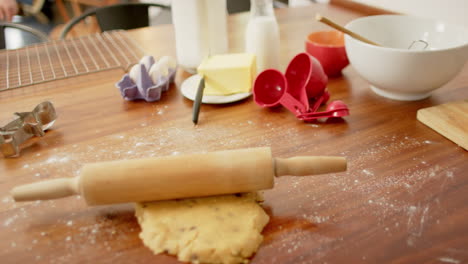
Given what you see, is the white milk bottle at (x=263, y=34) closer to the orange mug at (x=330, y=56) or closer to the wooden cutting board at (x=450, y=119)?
the orange mug at (x=330, y=56)

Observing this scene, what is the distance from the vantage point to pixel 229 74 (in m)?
0.93

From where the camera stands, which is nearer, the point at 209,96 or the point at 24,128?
the point at 24,128

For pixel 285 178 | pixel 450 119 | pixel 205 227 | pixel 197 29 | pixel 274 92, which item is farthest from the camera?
pixel 197 29

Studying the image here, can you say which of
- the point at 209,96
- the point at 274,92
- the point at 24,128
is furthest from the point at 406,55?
the point at 24,128

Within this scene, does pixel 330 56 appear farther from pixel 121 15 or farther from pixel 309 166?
pixel 121 15

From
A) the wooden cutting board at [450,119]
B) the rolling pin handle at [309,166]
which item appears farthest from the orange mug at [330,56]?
the rolling pin handle at [309,166]

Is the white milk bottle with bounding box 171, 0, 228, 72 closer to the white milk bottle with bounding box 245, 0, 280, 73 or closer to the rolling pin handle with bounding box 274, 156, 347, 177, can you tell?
the white milk bottle with bounding box 245, 0, 280, 73

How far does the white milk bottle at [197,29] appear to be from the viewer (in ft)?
3.41

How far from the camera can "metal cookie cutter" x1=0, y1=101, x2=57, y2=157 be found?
0.77m

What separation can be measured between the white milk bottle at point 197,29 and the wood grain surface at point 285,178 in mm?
84

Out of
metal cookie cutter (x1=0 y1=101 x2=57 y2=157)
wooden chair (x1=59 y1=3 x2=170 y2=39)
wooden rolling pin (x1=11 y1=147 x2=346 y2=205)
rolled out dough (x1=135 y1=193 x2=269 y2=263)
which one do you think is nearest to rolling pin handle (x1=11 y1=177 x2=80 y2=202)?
wooden rolling pin (x1=11 y1=147 x2=346 y2=205)

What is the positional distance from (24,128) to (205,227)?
1.63 ft

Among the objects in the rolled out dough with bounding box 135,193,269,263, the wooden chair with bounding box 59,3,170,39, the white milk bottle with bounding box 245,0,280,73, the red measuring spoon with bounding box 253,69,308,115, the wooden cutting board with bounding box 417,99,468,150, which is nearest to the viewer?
the rolled out dough with bounding box 135,193,269,263

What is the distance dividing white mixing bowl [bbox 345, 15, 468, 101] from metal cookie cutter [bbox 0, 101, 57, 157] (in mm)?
682
